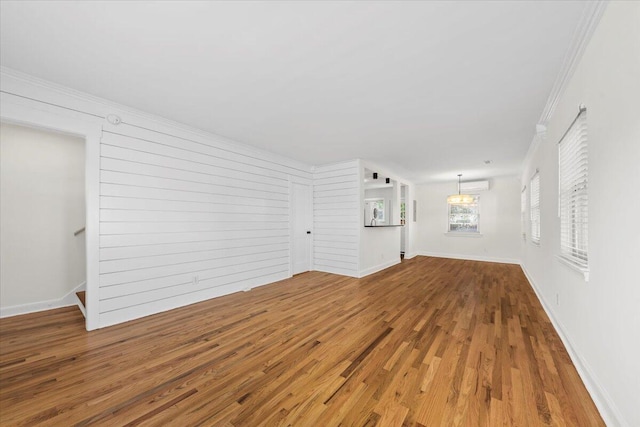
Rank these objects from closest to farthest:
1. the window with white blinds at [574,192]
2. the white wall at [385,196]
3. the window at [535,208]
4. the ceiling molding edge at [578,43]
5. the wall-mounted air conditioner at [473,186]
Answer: the ceiling molding edge at [578,43]
the window with white blinds at [574,192]
the window at [535,208]
the wall-mounted air conditioner at [473,186]
the white wall at [385,196]

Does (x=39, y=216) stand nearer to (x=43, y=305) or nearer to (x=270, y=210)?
(x=43, y=305)

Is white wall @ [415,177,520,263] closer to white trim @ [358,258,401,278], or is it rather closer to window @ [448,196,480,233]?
window @ [448,196,480,233]

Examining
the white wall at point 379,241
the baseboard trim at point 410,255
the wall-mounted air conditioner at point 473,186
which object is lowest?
the baseboard trim at point 410,255

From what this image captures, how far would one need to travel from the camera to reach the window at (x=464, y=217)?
7.81 m

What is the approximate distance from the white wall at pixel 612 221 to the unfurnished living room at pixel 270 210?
0.02m

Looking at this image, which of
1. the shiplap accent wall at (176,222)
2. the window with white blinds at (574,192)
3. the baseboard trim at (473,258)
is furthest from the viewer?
the baseboard trim at (473,258)

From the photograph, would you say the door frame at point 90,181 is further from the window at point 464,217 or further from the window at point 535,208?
the window at point 464,217

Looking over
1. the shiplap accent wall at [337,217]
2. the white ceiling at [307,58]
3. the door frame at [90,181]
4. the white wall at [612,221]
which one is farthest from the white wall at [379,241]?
the door frame at [90,181]

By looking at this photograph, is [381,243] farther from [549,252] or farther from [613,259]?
[613,259]

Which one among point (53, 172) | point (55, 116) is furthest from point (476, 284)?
point (53, 172)

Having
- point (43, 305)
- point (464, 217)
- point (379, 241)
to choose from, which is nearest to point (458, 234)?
point (464, 217)

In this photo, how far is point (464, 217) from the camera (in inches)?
316

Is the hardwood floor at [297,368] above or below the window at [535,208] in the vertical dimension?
below

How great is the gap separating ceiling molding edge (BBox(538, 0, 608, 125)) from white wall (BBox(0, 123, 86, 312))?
19.6 ft
